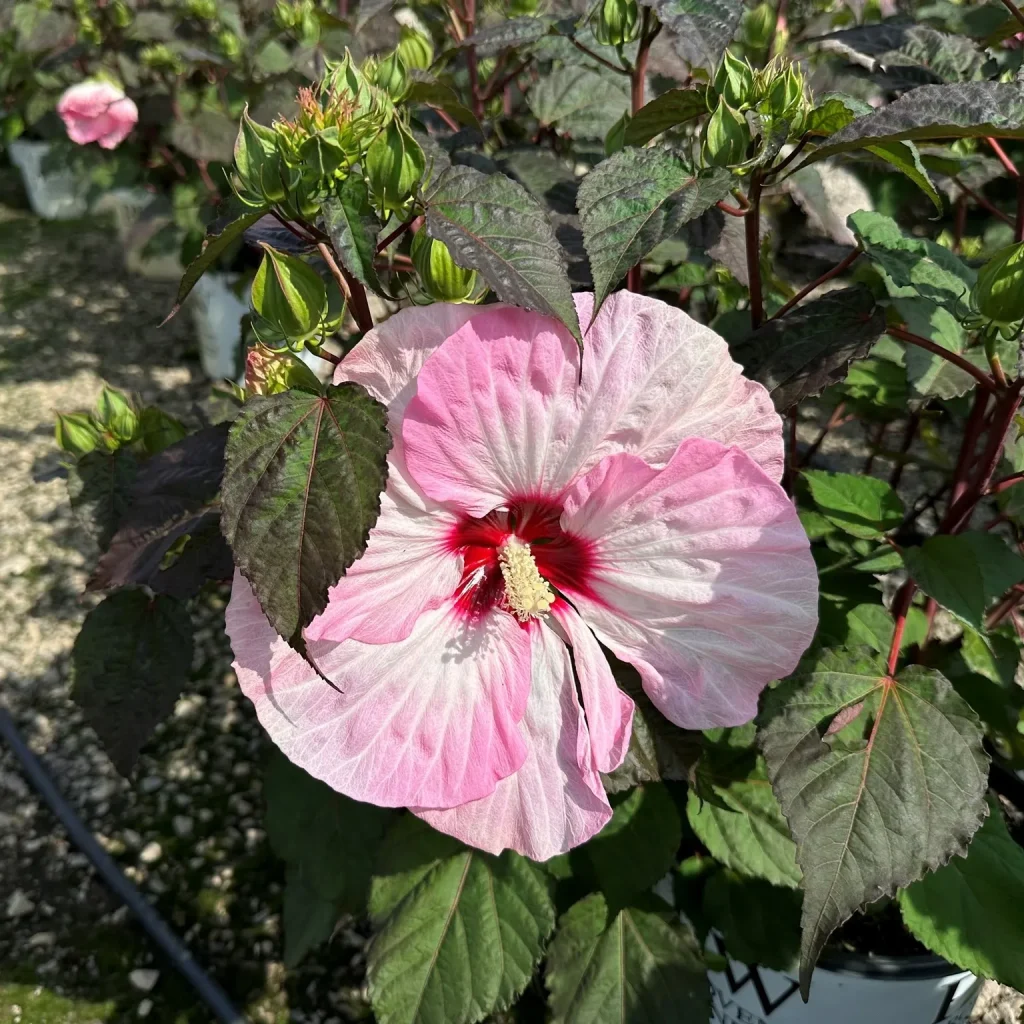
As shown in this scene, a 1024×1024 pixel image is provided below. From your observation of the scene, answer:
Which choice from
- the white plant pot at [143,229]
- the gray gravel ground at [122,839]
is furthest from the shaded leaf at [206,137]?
the gray gravel ground at [122,839]

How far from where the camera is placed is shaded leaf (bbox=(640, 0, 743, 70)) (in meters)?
0.77

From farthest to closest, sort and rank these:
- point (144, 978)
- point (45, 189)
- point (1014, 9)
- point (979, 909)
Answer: point (45, 189) < point (144, 978) < point (979, 909) < point (1014, 9)

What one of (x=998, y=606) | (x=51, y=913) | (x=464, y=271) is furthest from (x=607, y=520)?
(x=51, y=913)

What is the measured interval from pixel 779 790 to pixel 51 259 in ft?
12.4

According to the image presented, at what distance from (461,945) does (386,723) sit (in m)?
0.47

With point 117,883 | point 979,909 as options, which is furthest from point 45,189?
point 979,909

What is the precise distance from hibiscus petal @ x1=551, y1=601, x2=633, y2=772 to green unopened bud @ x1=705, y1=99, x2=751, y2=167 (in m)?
0.37

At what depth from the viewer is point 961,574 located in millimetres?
857

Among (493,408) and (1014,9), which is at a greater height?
(1014,9)

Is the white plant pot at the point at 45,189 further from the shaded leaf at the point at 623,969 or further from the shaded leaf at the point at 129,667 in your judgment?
the shaded leaf at the point at 623,969

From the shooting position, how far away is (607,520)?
2.32ft

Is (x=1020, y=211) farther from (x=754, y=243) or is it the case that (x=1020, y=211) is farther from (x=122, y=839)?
(x=122, y=839)

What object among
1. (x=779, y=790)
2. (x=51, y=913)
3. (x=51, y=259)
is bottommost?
(x=51, y=913)

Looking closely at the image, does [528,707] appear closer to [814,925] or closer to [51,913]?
[814,925]
